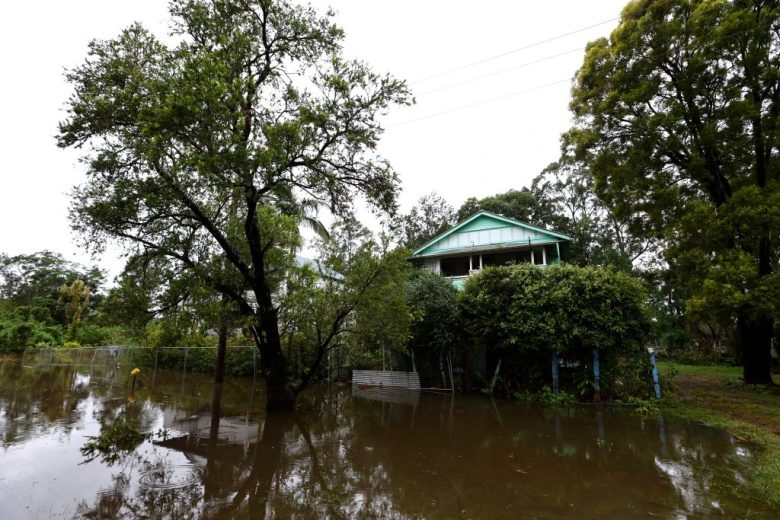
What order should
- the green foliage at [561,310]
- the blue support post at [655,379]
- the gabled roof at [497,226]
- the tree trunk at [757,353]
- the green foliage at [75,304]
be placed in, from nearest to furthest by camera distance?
the blue support post at [655,379], the green foliage at [561,310], the tree trunk at [757,353], the gabled roof at [497,226], the green foliage at [75,304]

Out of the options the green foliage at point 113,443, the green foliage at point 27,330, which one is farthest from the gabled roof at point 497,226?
the green foliage at point 27,330

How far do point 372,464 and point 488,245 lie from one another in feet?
49.2

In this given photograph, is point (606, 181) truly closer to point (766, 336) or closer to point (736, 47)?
point (736, 47)

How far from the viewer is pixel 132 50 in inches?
272

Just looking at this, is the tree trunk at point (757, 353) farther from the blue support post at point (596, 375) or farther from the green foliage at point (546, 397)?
the green foliage at point (546, 397)

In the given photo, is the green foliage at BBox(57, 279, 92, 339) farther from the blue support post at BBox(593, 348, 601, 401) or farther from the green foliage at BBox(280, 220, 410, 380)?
the blue support post at BBox(593, 348, 601, 401)

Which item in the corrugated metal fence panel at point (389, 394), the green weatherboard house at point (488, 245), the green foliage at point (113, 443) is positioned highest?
the green weatherboard house at point (488, 245)

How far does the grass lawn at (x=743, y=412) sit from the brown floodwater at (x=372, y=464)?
26cm

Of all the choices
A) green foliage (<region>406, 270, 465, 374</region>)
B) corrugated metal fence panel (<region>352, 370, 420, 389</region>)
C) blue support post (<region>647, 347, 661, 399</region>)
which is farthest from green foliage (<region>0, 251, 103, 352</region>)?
blue support post (<region>647, 347, 661, 399</region>)

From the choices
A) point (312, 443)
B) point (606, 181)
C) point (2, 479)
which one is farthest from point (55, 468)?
point (606, 181)

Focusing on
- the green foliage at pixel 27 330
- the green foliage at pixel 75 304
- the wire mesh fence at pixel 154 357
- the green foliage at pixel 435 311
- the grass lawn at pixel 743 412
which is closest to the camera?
the grass lawn at pixel 743 412

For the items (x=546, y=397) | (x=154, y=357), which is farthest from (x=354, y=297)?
(x=154, y=357)

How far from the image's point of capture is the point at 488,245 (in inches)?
754

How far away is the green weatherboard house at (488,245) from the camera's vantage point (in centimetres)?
1839
